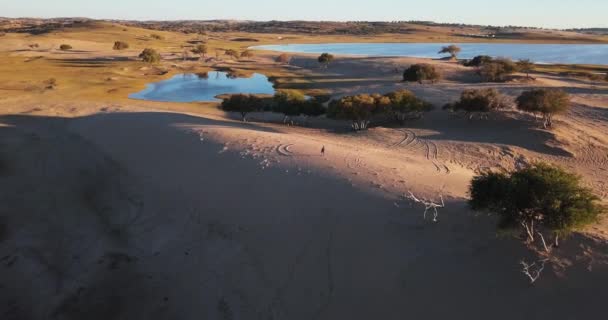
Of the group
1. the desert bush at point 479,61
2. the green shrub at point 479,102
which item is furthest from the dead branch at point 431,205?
the desert bush at point 479,61

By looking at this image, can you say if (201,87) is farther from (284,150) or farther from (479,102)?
(284,150)

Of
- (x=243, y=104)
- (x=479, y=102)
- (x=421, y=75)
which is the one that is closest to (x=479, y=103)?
(x=479, y=102)

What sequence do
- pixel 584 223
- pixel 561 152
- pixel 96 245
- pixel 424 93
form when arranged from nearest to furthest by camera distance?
pixel 584 223 → pixel 96 245 → pixel 561 152 → pixel 424 93

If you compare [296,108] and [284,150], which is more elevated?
[284,150]

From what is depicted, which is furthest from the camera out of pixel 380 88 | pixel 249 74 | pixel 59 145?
pixel 249 74

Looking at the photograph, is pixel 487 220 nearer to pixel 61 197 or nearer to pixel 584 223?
pixel 584 223

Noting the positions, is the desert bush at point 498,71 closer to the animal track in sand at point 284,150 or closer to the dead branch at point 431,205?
the animal track in sand at point 284,150

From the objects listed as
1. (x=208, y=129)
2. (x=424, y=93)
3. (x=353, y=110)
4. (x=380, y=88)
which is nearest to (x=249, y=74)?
(x=380, y=88)

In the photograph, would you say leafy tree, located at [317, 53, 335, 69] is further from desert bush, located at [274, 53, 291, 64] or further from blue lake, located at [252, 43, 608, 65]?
blue lake, located at [252, 43, 608, 65]
